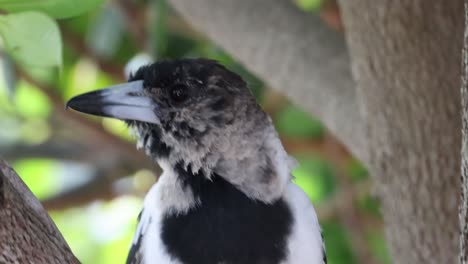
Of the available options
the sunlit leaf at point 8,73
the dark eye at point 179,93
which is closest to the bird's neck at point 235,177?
the dark eye at point 179,93

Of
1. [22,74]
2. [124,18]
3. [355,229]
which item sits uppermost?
[124,18]

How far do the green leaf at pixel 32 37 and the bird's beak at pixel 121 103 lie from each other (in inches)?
11.3

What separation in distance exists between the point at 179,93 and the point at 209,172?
150mm

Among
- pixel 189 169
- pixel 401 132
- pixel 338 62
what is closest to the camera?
pixel 189 169

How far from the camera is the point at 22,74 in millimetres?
2984

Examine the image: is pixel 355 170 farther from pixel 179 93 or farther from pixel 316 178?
pixel 179 93

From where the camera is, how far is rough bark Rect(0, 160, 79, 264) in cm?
129

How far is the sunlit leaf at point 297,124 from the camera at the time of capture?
2980 millimetres

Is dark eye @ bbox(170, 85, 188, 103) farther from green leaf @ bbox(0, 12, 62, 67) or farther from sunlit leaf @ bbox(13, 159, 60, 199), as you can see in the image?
sunlit leaf @ bbox(13, 159, 60, 199)

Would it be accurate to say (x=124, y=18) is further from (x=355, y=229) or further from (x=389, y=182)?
(x=389, y=182)

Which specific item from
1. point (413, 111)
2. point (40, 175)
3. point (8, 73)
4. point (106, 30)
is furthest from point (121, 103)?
point (40, 175)

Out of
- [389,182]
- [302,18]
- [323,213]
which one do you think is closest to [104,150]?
[323,213]

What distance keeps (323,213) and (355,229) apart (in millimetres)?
113

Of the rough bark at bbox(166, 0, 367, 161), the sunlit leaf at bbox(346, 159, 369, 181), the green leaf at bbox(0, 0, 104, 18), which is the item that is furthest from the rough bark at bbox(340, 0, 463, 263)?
the sunlit leaf at bbox(346, 159, 369, 181)
